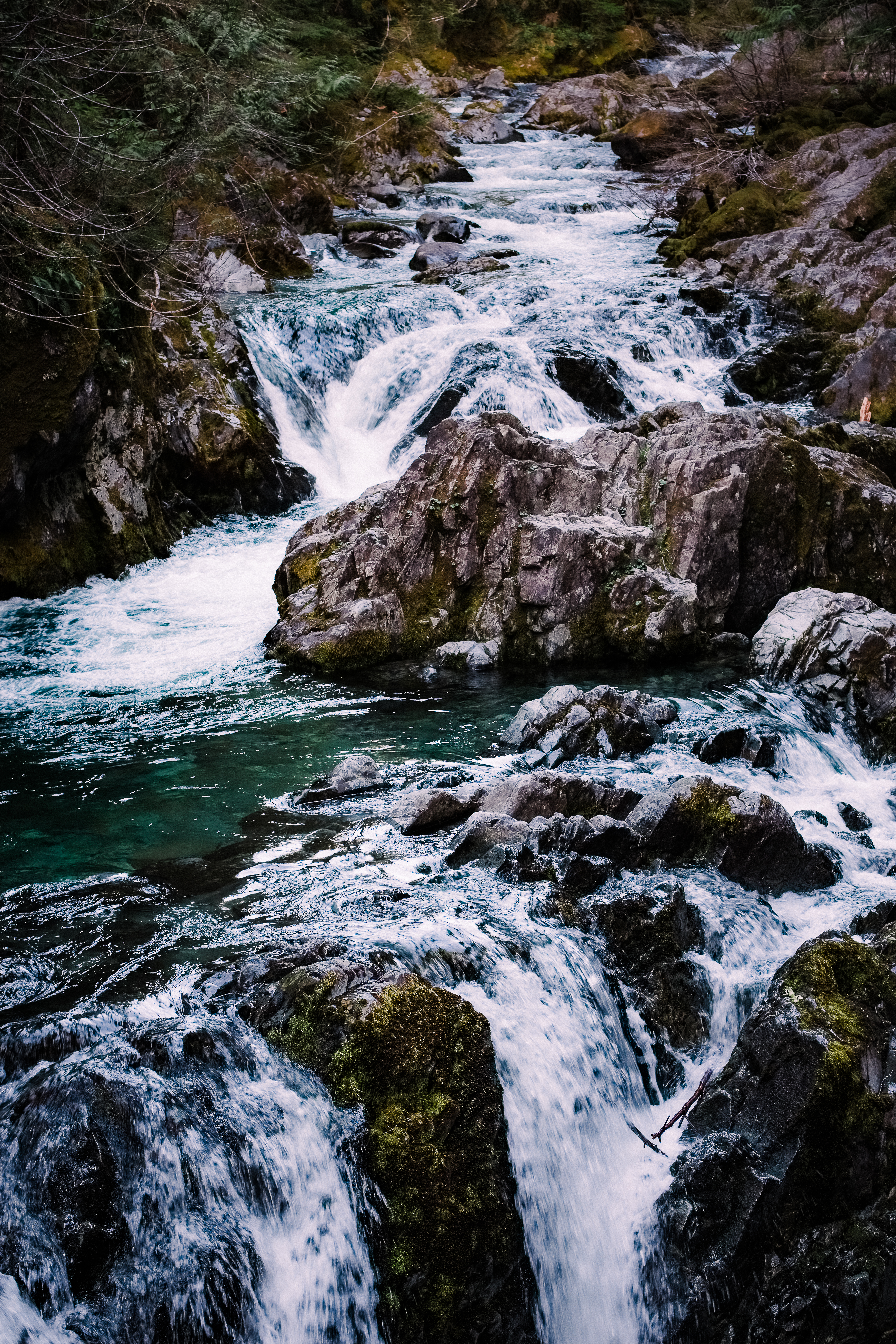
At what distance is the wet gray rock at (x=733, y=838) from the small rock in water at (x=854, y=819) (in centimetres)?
92

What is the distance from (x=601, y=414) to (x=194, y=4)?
28.6 ft

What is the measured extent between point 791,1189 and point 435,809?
3.31m

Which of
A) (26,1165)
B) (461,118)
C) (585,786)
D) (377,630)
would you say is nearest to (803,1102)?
(585,786)

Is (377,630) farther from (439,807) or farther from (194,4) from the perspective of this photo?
(194,4)

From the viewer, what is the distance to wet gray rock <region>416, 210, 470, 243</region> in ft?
77.2

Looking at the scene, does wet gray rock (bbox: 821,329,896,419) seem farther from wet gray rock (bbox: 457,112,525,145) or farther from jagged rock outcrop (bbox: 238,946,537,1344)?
wet gray rock (bbox: 457,112,525,145)

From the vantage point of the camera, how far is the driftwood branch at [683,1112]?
16.4 feet

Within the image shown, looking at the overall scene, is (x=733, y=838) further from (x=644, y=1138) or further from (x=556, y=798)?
(x=644, y=1138)

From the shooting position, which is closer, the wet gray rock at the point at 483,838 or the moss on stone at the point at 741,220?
the wet gray rock at the point at 483,838

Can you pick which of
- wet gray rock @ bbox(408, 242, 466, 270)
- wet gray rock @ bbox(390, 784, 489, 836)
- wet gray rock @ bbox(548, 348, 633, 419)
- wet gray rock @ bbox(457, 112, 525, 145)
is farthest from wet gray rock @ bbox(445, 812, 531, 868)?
wet gray rock @ bbox(457, 112, 525, 145)

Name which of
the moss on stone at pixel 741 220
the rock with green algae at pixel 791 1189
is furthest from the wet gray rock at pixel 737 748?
the moss on stone at pixel 741 220

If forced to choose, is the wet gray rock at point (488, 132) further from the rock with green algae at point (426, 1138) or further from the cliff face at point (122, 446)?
the rock with green algae at point (426, 1138)

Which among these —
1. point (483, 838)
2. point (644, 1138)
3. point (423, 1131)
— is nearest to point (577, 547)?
point (483, 838)

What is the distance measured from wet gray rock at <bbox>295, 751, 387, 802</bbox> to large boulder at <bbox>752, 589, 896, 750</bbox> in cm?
425
